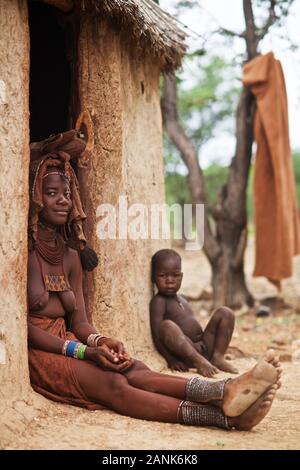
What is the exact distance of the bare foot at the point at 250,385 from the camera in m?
3.20

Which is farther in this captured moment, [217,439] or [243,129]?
[243,129]

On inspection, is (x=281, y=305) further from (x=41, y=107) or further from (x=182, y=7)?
(x=41, y=107)

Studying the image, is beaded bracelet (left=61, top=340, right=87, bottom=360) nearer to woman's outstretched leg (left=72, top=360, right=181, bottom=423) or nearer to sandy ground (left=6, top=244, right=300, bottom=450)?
woman's outstretched leg (left=72, top=360, right=181, bottom=423)

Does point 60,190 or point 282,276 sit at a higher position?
point 60,190

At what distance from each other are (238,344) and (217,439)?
363cm

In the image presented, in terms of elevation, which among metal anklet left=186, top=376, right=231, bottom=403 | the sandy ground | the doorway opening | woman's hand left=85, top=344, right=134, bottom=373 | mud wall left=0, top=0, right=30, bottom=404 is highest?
the doorway opening

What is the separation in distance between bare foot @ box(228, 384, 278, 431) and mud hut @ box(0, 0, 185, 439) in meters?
1.06

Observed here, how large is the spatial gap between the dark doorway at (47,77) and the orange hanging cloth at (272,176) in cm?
302

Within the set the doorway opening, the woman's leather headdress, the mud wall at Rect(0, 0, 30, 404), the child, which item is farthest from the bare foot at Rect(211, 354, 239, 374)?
the doorway opening

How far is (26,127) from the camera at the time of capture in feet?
12.3

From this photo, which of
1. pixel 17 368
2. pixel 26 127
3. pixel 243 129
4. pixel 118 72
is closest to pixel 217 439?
pixel 17 368

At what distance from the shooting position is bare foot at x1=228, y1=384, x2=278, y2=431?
327cm

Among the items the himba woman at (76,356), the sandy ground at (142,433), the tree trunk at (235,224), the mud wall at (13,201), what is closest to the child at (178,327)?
the sandy ground at (142,433)

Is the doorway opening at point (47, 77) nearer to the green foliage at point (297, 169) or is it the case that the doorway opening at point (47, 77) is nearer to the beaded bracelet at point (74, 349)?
the beaded bracelet at point (74, 349)
